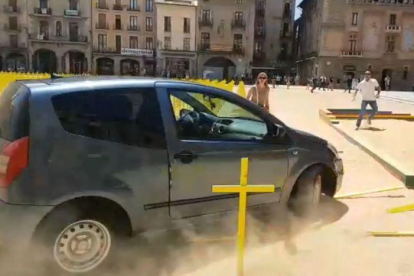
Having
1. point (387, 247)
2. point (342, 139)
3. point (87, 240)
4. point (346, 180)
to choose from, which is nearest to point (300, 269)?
point (387, 247)

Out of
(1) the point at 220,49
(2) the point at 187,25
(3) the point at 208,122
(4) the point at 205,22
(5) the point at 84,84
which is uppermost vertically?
(4) the point at 205,22

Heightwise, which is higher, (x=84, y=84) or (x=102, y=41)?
(x=102, y=41)

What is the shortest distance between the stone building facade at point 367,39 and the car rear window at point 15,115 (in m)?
58.5

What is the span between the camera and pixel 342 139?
11.2 m

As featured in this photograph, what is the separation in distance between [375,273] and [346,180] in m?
3.27

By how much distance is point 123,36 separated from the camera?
61688 mm

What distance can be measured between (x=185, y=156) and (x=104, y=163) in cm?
73

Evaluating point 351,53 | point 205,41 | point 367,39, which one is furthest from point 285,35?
point 205,41

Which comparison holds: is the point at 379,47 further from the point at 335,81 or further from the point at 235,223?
the point at 235,223

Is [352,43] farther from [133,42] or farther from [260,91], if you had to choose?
[260,91]

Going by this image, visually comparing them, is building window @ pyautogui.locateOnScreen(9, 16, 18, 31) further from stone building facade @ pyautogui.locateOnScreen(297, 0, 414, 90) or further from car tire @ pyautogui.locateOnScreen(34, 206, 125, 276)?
car tire @ pyautogui.locateOnScreen(34, 206, 125, 276)

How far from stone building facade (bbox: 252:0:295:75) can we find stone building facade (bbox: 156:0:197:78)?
438 inches

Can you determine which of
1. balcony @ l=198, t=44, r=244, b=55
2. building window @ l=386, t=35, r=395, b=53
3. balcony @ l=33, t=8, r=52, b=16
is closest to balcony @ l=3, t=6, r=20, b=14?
balcony @ l=33, t=8, r=52, b=16

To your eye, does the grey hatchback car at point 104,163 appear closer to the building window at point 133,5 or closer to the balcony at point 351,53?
the balcony at point 351,53
